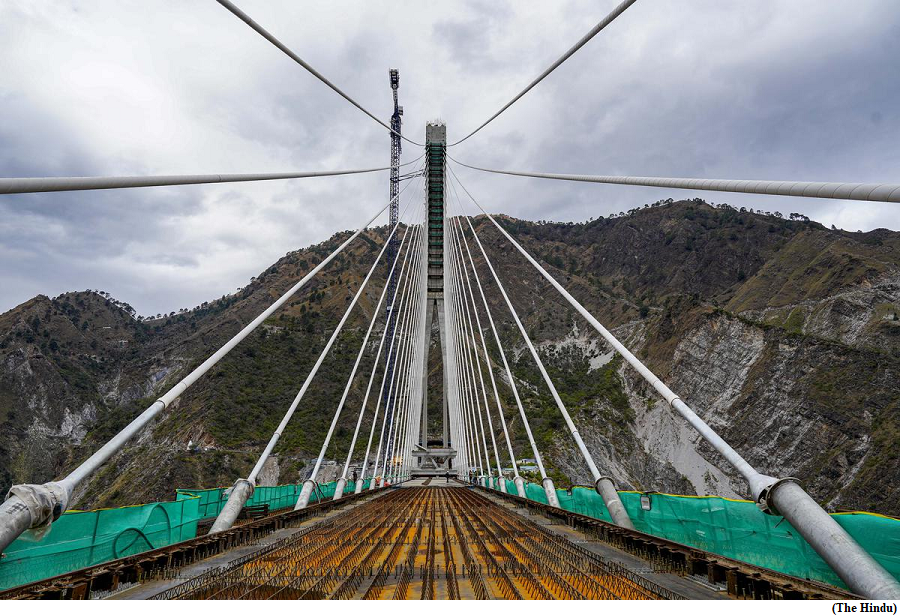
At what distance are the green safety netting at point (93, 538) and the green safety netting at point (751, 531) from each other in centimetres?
910

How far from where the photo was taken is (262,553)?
9.18 m

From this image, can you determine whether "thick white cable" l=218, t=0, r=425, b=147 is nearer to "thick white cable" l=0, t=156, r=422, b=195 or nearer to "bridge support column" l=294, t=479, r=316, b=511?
"thick white cable" l=0, t=156, r=422, b=195

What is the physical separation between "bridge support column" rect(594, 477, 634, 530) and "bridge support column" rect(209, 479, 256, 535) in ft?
25.1

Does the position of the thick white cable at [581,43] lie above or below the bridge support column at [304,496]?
above

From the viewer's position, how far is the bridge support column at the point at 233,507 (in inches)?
412

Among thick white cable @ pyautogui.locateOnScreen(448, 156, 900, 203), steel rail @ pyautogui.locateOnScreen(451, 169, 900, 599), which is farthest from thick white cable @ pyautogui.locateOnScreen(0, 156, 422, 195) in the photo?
steel rail @ pyautogui.locateOnScreen(451, 169, 900, 599)

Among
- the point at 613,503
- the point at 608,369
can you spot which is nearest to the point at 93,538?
the point at 613,503

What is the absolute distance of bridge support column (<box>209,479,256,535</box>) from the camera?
1045cm

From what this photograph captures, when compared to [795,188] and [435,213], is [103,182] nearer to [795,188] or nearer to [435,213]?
[795,188]

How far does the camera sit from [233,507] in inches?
432

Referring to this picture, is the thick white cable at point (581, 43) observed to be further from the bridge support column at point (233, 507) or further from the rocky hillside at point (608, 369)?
the rocky hillside at point (608, 369)

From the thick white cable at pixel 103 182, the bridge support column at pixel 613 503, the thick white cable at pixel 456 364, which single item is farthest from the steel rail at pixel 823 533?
the thick white cable at pixel 456 364

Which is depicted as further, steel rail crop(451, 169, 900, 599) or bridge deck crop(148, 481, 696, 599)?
bridge deck crop(148, 481, 696, 599)

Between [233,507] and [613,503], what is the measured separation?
7.98 meters
